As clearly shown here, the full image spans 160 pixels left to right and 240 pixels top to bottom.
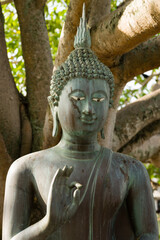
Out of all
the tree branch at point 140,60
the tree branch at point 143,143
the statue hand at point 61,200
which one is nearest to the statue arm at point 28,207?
the statue hand at point 61,200

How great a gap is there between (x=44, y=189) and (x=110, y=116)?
1.75m

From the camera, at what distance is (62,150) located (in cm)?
283

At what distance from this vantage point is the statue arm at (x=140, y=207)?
110 inches

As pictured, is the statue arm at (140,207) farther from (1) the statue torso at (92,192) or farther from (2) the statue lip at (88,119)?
(2) the statue lip at (88,119)

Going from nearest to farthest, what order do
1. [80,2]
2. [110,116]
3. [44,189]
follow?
[44,189] → [80,2] → [110,116]

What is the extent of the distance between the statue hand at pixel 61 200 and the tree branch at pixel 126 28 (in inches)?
54.8

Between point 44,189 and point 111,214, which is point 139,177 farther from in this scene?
point 44,189

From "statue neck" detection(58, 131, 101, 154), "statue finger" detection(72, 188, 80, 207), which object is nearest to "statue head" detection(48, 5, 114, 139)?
"statue neck" detection(58, 131, 101, 154)

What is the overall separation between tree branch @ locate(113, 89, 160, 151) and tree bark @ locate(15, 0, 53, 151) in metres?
0.89

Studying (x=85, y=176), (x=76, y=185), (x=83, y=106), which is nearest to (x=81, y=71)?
(x=83, y=106)

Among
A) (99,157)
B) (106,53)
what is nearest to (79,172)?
(99,157)

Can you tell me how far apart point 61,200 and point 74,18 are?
6.51 feet

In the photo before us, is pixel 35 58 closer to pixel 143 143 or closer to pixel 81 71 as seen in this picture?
pixel 143 143

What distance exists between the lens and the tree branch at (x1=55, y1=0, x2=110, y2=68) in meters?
3.86
